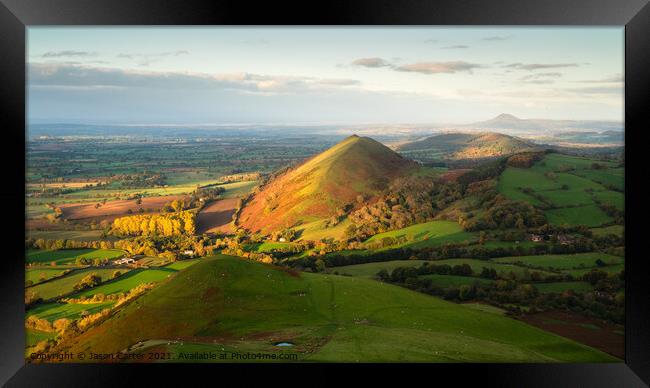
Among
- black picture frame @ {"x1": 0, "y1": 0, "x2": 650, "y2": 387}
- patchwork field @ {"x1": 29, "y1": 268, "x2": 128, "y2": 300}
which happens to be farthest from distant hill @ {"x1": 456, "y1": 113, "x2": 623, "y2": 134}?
patchwork field @ {"x1": 29, "y1": 268, "x2": 128, "y2": 300}

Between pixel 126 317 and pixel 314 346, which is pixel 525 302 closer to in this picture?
pixel 314 346

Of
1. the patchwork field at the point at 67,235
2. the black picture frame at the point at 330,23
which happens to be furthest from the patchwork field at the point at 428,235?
the patchwork field at the point at 67,235

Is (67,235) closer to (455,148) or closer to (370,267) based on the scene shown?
(370,267)

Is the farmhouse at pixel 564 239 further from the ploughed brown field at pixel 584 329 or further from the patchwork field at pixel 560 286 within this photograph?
the ploughed brown field at pixel 584 329

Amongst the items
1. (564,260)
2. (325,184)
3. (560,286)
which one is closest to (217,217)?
(325,184)

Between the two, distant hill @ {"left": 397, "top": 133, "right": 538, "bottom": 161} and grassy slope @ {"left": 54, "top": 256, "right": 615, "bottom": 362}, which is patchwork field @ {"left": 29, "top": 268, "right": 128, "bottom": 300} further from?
distant hill @ {"left": 397, "top": 133, "right": 538, "bottom": 161}

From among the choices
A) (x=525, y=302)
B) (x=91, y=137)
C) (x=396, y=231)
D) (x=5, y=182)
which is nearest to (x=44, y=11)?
(x=5, y=182)
